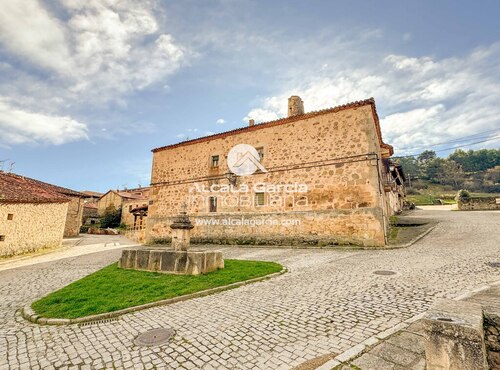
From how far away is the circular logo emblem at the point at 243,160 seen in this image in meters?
15.1

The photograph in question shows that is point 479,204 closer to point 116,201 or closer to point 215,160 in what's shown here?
point 215,160

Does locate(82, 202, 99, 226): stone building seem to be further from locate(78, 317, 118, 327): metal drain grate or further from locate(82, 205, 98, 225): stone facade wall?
locate(78, 317, 118, 327): metal drain grate

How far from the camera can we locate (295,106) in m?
15.8

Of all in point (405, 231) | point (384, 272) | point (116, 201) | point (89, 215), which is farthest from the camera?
point (89, 215)

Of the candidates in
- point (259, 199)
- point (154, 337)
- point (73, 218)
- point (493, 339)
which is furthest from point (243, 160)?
point (73, 218)

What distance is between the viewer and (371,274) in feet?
21.5

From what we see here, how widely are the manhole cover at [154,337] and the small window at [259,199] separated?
10778 mm

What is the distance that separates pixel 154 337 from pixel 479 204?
3011 centimetres

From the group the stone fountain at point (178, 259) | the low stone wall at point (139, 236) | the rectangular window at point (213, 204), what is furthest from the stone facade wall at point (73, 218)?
the stone fountain at point (178, 259)

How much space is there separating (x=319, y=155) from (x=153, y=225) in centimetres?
1234

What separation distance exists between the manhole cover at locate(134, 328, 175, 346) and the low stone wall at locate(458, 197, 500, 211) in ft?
96.1

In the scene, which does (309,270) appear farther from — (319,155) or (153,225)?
(153,225)

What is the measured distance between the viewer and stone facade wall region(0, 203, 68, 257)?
13578mm

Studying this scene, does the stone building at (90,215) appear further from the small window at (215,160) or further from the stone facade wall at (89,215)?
the small window at (215,160)
